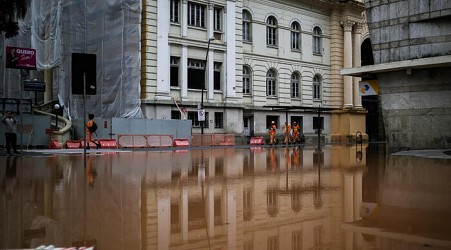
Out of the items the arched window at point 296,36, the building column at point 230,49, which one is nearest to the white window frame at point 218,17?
the building column at point 230,49

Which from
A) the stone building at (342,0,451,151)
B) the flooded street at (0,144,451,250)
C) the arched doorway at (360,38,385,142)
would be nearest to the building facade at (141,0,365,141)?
the arched doorway at (360,38,385,142)

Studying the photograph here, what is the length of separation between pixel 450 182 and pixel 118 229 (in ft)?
26.4

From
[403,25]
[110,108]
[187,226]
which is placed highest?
[403,25]

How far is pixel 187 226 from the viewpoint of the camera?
6.67m

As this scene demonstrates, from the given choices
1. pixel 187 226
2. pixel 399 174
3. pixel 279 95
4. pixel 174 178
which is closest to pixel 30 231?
pixel 187 226

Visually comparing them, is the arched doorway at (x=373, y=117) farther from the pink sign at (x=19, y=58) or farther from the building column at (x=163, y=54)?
the pink sign at (x=19, y=58)

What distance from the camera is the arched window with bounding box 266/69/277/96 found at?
4421 centimetres

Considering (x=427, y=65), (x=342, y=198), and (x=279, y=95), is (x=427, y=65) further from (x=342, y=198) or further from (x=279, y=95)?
(x=279, y=95)

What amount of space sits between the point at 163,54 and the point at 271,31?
1245cm

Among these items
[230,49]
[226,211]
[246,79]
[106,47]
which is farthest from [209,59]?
[226,211]

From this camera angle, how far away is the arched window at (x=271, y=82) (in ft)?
145

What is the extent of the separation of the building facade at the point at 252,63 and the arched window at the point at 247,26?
83 mm

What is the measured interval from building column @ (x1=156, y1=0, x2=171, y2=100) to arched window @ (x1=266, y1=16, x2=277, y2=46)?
36.4 ft

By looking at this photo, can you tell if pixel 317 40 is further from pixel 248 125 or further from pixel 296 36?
pixel 248 125
